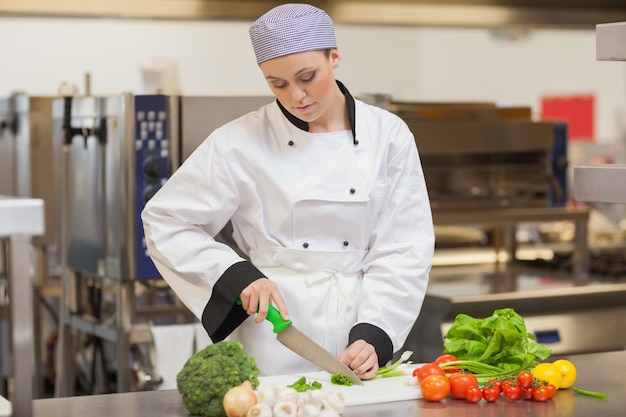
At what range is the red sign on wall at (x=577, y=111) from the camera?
8.68m

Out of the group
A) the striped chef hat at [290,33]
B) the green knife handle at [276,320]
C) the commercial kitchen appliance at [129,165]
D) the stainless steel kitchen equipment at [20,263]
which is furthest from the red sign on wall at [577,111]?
the stainless steel kitchen equipment at [20,263]

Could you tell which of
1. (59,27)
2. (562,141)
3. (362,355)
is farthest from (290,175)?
(59,27)

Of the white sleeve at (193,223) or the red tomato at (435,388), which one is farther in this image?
the white sleeve at (193,223)

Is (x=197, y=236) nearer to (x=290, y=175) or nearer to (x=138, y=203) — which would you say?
(x=290, y=175)

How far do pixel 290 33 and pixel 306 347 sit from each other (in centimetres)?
65

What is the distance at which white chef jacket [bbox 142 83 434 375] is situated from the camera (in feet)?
7.49

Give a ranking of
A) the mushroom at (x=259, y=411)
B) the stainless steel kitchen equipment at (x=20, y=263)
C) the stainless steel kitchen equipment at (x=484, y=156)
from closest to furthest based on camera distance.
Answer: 1. the stainless steel kitchen equipment at (x=20, y=263)
2. the mushroom at (x=259, y=411)
3. the stainless steel kitchen equipment at (x=484, y=156)

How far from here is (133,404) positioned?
6.30 feet

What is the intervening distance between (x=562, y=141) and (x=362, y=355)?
8.82ft

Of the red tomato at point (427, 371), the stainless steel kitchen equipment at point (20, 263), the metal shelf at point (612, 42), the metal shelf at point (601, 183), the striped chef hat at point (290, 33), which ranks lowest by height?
the red tomato at point (427, 371)

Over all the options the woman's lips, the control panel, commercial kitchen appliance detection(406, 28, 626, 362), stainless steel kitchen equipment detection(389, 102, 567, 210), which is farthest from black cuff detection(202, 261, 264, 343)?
stainless steel kitchen equipment detection(389, 102, 567, 210)

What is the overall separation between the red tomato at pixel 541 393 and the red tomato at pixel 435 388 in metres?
0.16

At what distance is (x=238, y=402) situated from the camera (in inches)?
69.1

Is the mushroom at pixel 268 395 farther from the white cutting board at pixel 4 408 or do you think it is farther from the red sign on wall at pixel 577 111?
the red sign on wall at pixel 577 111
